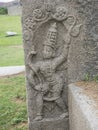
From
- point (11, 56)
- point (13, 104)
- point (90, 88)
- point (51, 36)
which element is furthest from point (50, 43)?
point (11, 56)

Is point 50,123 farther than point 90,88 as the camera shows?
Yes

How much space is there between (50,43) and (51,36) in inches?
3.5

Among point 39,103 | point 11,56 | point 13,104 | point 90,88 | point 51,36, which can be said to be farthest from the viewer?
point 11,56

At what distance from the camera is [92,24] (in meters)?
4.37

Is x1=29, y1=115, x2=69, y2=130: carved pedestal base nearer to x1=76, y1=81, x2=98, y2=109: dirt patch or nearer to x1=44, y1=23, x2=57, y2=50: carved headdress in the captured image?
x1=76, y1=81, x2=98, y2=109: dirt patch

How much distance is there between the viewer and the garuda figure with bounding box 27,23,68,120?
443cm

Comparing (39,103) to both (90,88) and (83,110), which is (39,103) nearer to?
(90,88)

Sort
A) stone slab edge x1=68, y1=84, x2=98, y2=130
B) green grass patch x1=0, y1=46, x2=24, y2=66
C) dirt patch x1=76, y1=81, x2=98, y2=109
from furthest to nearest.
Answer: green grass patch x1=0, y1=46, x2=24, y2=66, dirt patch x1=76, y1=81, x2=98, y2=109, stone slab edge x1=68, y1=84, x2=98, y2=130

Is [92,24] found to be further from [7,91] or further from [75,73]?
[7,91]

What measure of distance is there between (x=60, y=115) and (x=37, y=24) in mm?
1231

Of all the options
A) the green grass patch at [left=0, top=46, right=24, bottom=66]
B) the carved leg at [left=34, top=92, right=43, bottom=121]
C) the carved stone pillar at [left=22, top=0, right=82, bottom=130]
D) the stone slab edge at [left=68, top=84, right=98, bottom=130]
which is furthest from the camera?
the green grass patch at [left=0, top=46, right=24, bottom=66]

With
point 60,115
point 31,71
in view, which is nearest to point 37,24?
point 31,71

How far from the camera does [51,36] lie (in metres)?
4.40

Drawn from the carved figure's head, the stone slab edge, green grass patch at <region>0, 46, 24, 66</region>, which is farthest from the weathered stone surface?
green grass patch at <region>0, 46, 24, 66</region>
